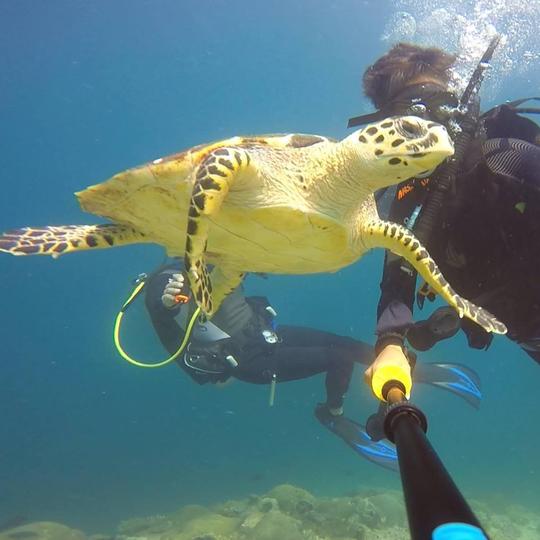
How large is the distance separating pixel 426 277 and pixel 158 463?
103ft

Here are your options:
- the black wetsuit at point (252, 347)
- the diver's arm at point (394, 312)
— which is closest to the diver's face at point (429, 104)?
the diver's arm at point (394, 312)

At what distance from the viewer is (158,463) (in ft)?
98.7

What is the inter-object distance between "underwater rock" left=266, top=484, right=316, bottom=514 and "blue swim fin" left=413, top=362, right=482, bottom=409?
15.4 ft

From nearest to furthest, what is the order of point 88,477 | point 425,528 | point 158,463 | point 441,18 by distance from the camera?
point 425,528
point 441,18
point 88,477
point 158,463

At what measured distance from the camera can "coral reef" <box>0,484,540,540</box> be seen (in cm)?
831

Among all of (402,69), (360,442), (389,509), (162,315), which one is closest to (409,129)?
(402,69)

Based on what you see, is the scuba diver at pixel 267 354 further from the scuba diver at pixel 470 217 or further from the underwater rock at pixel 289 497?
the scuba diver at pixel 470 217

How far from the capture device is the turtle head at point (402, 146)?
93.8 inches

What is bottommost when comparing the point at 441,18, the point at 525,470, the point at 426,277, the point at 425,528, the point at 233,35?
the point at 525,470

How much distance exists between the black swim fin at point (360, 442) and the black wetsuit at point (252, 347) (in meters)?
0.28

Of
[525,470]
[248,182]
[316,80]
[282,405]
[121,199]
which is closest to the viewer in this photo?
[248,182]

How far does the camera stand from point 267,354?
8.12m

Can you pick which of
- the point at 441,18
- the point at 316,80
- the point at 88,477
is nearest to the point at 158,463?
the point at 88,477

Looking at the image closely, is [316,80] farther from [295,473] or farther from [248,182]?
[248,182]
